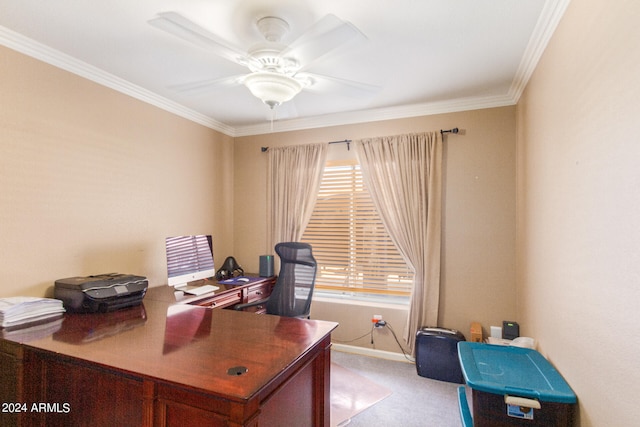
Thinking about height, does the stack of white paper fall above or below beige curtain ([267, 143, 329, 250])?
below

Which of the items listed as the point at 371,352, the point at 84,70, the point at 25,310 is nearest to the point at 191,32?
the point at 84,70

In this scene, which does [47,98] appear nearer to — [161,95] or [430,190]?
[161,95]

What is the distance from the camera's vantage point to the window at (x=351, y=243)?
328cm

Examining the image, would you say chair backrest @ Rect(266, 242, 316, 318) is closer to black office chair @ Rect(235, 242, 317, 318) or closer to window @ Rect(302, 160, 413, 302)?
black office chair @ Rect(235, 242, 317, 318)

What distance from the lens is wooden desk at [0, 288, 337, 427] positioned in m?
1.15

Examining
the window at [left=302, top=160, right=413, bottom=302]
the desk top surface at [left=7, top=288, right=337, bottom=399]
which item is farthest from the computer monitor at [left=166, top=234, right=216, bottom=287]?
the window at [left=302, top=160, right=413, bottom=302]

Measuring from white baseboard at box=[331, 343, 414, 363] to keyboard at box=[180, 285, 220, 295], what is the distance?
1545mm

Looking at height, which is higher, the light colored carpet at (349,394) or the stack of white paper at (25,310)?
the stack of white paper at (25,310)

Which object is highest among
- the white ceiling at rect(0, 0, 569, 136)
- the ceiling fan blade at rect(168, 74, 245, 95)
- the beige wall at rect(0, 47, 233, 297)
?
the white ceiling at rect(0, 0, 569, 136)

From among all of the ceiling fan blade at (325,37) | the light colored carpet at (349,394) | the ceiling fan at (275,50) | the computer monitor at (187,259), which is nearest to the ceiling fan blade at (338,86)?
the ceiling fan at (275,50)

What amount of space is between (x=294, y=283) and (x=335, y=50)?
183 centimetres

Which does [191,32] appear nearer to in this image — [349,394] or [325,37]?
[325,37]

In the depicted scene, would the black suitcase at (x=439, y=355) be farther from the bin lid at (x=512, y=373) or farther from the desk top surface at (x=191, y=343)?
the desk top surface at (x=191, y=343)

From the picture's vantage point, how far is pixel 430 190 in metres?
3.02
